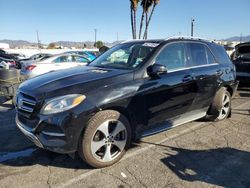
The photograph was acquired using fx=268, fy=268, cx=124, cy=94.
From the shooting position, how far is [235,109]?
678 cm

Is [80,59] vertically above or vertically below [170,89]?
above

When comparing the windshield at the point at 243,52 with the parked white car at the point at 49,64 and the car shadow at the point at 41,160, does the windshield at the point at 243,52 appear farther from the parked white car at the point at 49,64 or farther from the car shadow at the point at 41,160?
the car shadow at the point at 41,160

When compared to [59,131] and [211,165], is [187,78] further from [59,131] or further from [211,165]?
[59,131]

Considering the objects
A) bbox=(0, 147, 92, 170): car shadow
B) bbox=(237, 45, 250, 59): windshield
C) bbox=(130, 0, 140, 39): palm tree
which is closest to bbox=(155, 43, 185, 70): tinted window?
→ bbox=(0, 147, 92, 170): car shadow

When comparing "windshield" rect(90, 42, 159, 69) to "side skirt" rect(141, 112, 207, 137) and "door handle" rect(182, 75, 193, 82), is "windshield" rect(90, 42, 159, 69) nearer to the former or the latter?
"door handle" rect(182, 75, 193, 82)

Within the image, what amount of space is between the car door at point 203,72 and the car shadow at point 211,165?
3.38ft

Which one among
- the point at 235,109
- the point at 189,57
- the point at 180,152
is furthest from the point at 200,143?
the point at 235,109

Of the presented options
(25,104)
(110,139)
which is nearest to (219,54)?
(110,139)

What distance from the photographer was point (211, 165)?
3717 mm

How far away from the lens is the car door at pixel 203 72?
4.84m

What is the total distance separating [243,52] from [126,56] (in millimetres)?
7124

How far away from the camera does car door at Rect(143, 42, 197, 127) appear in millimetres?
4039

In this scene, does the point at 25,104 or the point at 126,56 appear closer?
the point at 25,104

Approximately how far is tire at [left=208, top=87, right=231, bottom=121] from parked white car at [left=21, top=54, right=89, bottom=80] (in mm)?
6878
